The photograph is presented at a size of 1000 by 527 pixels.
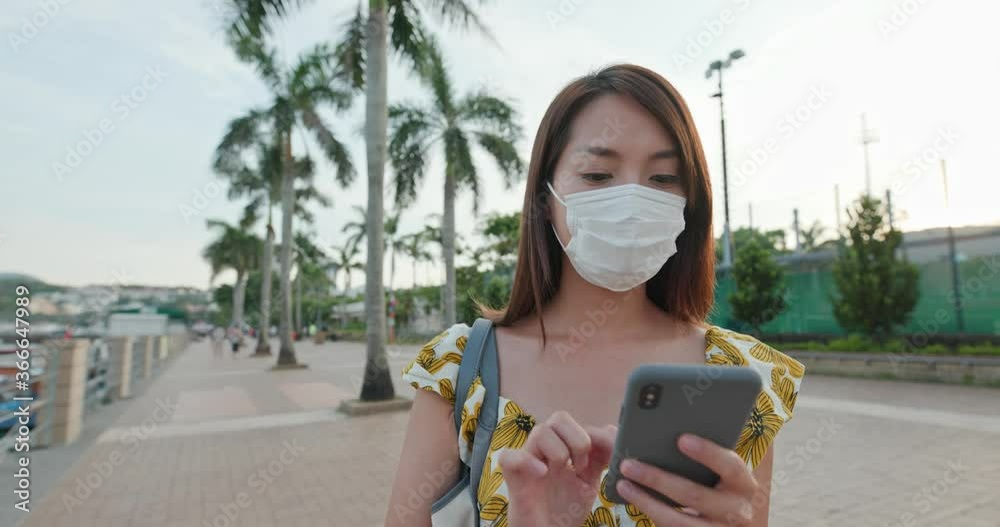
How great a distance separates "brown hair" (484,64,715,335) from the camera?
1425mm

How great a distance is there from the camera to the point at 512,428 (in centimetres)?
130

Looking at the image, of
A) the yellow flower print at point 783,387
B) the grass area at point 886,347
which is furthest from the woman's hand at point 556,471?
the grass area at point 886,347

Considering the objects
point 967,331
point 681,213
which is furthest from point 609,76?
point 967,331

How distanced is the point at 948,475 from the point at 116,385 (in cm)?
1291

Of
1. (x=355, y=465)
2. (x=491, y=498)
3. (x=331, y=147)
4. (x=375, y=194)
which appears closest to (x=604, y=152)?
(x=491, y=498)

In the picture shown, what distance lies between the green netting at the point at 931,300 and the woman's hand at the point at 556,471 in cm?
1166

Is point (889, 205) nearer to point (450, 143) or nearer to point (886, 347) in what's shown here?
point (886, 347)

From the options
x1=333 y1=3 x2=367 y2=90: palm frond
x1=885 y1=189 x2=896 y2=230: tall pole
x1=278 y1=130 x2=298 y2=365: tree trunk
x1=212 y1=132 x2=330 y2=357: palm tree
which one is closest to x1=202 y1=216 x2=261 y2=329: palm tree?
x1=212 y1=132 x2=330 y2=357: palm tree

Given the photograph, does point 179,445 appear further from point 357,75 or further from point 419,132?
point 419,132

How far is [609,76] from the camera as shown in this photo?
147cm

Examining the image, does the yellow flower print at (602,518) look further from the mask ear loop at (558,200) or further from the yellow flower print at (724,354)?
the mask ear loop at (558,200)

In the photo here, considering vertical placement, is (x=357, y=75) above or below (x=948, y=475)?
above

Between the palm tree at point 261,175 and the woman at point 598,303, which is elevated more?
the palm tree at point 261,175

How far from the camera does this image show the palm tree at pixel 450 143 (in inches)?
595
